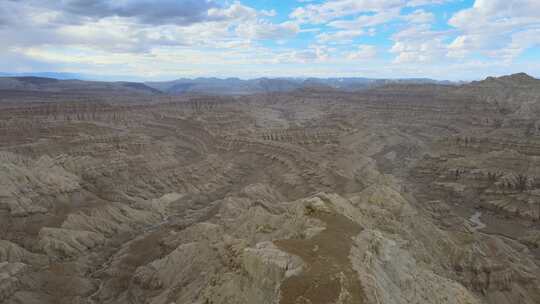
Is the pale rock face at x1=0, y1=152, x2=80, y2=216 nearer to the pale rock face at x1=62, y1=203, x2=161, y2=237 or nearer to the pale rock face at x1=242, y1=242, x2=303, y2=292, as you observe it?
the pale rock face at x1=62, y1=203, x2=161, y2=237

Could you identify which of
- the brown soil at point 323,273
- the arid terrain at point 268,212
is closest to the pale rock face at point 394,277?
the arid terrain at point 268,212

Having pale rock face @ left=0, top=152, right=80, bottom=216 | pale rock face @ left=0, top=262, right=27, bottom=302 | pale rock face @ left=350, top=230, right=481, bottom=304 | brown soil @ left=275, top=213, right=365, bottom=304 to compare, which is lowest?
pale rock face @ left=0, top=262, right=27, bottom=302

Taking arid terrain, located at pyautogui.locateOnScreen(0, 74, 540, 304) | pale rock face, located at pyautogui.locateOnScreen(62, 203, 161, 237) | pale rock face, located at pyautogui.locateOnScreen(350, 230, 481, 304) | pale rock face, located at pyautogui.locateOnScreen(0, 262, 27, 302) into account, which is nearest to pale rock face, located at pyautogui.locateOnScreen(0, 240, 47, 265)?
arid terrain, located at pyautogui.locateOnScreen(0, 74, 540, 304)

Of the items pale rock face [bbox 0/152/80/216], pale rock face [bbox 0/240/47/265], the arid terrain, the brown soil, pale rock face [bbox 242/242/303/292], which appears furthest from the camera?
pale rock face [bbox 0/152/80/216]

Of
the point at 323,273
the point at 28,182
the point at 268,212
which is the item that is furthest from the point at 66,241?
the point at 323,273

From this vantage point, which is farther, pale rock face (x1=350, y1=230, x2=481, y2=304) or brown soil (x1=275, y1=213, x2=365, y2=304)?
pale rock face (x1=350, y1=230, x2=481, y2=304)

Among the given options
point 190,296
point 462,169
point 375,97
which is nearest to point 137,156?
point 190,296

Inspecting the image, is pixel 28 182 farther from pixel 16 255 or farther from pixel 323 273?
pixel 323 273
